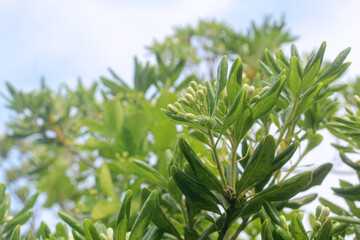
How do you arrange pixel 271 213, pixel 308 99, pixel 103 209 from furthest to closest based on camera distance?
1. pixel 103 209
2. pixel 308 99
3. pixel 271 213

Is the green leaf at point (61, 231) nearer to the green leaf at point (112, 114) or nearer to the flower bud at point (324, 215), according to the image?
the flower bud at point (324, 215)

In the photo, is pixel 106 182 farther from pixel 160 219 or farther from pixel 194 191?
pixel 194 191

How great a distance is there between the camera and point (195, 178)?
3.95 feet

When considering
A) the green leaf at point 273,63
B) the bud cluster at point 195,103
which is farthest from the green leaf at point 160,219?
the green leaf at point 273,63

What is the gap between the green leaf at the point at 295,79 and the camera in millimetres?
1249

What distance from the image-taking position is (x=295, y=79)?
128 centimetres

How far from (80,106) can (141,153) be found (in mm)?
2074

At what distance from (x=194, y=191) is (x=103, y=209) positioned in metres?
0.79

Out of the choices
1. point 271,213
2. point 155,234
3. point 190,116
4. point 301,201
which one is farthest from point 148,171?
point 301,201

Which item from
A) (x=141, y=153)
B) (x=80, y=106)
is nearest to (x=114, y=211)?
(x=141, y=153)

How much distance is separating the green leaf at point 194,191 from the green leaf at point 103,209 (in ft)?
2.38

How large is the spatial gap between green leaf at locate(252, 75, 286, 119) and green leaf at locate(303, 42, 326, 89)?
0.23 meters

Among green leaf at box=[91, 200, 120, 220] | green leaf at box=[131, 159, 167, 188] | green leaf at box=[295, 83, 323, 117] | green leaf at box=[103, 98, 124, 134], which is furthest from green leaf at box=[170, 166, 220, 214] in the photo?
green leaf at box=[103, 98, 124, 134]

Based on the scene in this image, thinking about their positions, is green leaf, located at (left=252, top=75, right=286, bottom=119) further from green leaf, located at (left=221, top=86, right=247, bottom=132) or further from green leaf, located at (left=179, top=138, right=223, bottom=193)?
green leaf, located at (left=179, top=138, right=223, bottom=193)
